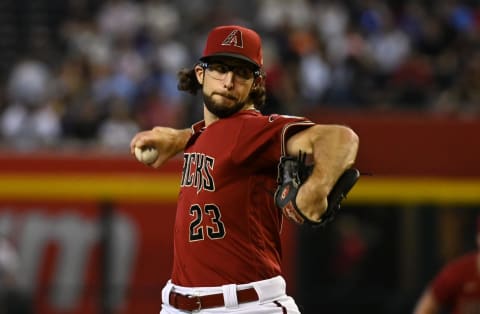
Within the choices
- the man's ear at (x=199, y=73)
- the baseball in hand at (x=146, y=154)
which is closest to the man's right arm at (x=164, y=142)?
the baseball in hand at (x=146, y=154)

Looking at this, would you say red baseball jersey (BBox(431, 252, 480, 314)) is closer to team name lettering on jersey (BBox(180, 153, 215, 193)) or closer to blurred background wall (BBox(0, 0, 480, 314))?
team name lettering on jersey (BBox(180, 153, 215, 193))

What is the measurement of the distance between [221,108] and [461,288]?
10.3 feet

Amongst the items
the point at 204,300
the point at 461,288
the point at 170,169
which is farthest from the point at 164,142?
the point at 170,169

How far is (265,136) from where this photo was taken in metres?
4.24

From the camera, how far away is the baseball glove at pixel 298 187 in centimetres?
397

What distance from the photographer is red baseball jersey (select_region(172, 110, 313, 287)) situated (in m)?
4.41

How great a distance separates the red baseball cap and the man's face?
0.03m

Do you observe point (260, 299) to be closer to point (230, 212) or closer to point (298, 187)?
point (230, 212)

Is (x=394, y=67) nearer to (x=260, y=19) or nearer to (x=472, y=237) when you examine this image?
(x=260, y=19)

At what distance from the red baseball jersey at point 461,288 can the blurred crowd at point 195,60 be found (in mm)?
3818

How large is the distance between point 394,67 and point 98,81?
3513 mm

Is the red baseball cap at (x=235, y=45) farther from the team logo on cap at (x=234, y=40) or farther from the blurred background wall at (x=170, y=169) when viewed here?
the blurred background wall at (x=170, y=169)

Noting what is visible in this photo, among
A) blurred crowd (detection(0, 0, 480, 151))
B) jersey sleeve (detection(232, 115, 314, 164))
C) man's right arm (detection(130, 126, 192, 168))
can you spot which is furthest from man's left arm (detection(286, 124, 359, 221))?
blurred crowd (detection(0, 0, 480, 151))

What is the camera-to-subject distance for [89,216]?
1024cm
